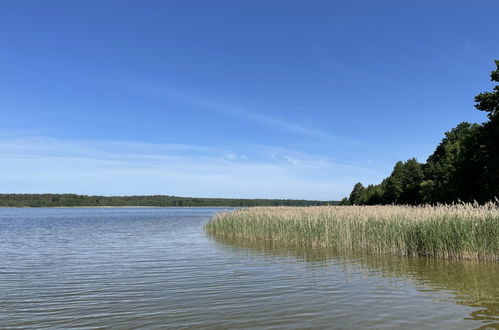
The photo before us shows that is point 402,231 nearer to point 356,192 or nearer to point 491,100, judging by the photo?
point 491,100

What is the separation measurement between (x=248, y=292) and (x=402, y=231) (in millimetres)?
8461

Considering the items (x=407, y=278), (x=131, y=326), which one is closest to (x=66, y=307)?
(x=131, y=326)

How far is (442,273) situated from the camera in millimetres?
11305

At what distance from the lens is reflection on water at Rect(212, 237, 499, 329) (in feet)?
26.1

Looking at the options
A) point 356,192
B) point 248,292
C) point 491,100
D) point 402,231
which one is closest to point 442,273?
point 402,231

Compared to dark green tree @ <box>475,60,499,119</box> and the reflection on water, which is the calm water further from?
dark green tree @ <box>475,60,499,119</box>

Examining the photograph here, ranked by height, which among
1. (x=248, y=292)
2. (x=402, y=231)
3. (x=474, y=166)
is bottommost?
(x=248, y=292)

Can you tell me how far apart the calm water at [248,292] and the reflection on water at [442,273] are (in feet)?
0.09

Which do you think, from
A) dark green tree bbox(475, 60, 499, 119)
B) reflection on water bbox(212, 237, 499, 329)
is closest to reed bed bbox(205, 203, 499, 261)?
reflection on water bbox(212, 237, 499, 329)

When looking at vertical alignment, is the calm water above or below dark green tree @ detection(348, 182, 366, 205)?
below

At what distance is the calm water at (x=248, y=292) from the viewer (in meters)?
6.97

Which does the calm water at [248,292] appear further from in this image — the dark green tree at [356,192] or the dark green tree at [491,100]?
the dark green tree at [356,192]

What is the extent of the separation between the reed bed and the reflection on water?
589mm

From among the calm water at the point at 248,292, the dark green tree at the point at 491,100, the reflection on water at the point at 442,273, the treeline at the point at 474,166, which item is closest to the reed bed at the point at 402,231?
the reflection on water at the point at 442,273
